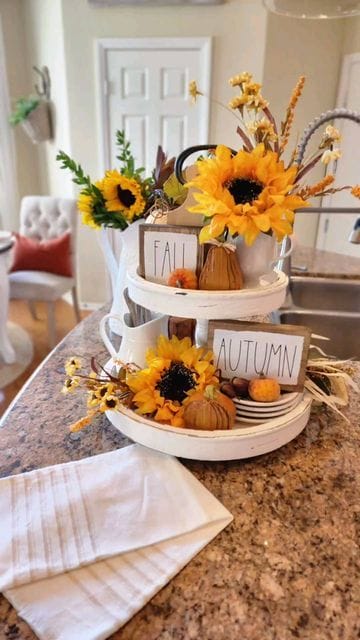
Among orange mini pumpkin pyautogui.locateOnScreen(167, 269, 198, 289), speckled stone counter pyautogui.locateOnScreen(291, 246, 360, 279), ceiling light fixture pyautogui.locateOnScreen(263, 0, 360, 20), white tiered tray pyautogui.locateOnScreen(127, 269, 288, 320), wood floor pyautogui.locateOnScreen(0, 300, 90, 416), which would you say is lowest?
wood floor pyautogui.locateOnScreen(0, 300, 90, 416)

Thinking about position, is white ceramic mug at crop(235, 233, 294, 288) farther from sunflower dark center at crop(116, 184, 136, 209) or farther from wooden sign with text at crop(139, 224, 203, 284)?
sunflower dark center at crop(116, 184, 136, 209)

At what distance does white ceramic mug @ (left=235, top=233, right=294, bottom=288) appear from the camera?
0.78m

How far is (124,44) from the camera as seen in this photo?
10.2 ft

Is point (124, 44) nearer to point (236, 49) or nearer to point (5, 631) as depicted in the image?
point (236, 49)

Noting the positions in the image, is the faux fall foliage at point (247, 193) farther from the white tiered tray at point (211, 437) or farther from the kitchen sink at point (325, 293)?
the kitchen sink at point (325, 293)

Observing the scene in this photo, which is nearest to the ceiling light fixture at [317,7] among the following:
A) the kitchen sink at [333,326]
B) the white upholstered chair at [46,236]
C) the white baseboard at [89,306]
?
the kitchen sink at [333,326]

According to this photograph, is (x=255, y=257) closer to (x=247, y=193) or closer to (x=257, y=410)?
(x=247, y=193)

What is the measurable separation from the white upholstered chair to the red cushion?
1.5 inches

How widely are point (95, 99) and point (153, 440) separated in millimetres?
3190

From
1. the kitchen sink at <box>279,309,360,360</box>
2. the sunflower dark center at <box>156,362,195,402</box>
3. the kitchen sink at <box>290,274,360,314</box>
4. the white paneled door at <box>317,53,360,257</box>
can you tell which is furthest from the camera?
the white paneled door at <box>317,53,360,257</box>

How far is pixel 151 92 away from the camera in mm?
3219

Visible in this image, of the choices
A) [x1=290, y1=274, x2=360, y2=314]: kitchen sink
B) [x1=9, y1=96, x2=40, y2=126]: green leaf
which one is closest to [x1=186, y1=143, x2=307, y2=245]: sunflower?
[x1=290, y1=274, x2=360, y2=314]: kitchen sink

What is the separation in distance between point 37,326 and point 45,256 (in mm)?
725

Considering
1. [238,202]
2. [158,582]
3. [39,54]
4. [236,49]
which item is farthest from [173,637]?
[39,54]
